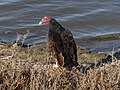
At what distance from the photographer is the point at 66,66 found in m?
6.42

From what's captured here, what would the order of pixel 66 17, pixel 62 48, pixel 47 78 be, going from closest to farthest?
pixel 47 78 → pixel 62 48 → pixel 66 17

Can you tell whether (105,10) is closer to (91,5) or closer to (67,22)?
(91,5)

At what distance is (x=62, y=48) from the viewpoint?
6.65m

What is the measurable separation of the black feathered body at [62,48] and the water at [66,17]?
341 cm

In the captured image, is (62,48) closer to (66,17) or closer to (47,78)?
(47,78)

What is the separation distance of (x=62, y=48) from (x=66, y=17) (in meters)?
5.95

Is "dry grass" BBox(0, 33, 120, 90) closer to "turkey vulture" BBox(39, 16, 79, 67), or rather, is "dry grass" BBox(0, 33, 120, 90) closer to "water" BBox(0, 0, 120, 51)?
"turkey vulture" BBox(39, 16, 79, 67)

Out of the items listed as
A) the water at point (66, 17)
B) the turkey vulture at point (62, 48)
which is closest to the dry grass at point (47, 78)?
the turkey vulture at point (62, 48)

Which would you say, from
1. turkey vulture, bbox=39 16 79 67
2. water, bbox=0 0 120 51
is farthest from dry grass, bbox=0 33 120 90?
water, bbox=0 0 120 51

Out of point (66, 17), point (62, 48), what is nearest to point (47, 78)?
point (62, 48)

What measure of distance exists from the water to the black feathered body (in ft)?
11.2

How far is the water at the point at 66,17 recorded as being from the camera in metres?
10.9

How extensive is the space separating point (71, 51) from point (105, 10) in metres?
6.66

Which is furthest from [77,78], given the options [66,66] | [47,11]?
[47,11]
